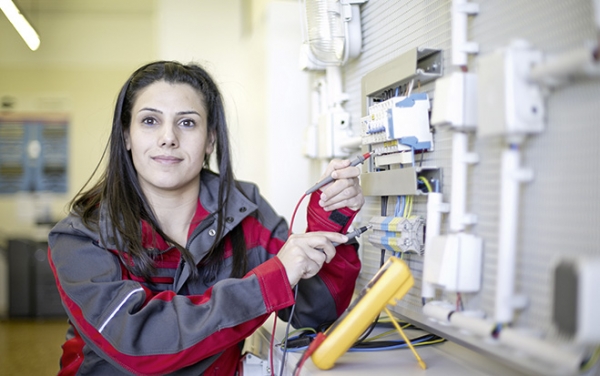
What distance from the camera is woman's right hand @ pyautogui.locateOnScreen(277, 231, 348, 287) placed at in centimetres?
116

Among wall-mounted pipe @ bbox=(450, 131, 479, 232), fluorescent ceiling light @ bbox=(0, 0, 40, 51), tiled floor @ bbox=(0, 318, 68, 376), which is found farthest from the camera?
tiled floor @ bbox=(0, 318, 68, 376)

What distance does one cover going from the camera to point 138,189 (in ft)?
4.86

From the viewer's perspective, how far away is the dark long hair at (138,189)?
1326 millimetres

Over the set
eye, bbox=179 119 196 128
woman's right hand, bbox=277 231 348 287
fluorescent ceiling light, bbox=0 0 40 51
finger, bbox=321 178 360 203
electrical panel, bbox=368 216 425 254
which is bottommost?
woman's right hand, bbox=277 231 348 287

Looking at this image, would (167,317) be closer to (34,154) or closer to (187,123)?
(187,123)

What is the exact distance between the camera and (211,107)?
5.26 ft

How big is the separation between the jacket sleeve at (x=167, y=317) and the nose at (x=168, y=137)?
361 mm

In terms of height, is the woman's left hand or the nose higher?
the nose

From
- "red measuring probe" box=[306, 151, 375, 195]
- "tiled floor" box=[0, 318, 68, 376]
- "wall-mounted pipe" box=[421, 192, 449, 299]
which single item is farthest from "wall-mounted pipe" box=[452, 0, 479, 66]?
"tiled floor" box=[0, 318, 68, 376]

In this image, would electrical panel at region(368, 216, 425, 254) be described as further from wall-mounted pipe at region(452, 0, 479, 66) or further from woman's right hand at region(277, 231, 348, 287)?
wall-mounted pipe at region(452, 0, 479, 66)

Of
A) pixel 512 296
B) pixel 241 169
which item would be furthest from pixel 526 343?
pixel 241 169

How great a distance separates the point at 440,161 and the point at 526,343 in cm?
42

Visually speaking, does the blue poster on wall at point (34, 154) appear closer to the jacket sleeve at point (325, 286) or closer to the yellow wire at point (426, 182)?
the jacket sleeve at point (325, 286)

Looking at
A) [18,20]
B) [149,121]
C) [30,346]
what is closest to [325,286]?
[149,121]
